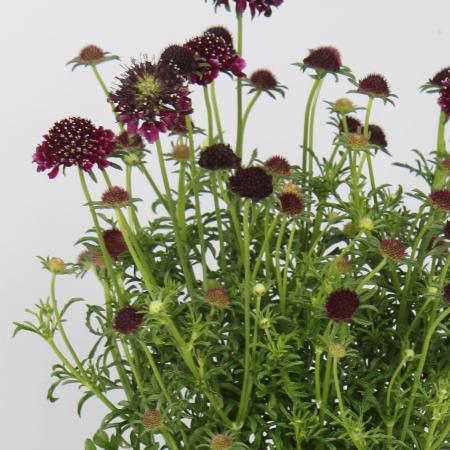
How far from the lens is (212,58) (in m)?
1.58

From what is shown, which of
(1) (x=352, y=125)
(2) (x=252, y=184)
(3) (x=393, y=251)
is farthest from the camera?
(1) (x=352, y=125)

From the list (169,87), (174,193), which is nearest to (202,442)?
(174,193)

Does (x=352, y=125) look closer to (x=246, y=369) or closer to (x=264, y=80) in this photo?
(x=264, y=80)

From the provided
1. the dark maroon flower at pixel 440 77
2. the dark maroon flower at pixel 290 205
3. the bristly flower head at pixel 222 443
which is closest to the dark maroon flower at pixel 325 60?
the dark maroon flower at pixel 440 77

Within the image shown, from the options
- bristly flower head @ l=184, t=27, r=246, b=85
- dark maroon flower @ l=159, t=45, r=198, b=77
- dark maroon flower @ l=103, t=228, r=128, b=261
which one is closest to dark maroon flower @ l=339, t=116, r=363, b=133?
bristly flower head @ l=184, t=27, r=246, b=85

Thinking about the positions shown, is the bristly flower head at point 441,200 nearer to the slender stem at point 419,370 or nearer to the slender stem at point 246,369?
the slender stem at point 419,370

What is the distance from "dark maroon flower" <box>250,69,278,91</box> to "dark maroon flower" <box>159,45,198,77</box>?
23 cm

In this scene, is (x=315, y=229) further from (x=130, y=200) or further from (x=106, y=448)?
(x=106, y=448)

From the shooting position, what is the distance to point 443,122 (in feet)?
5.58

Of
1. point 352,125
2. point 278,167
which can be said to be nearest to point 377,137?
point 352,125

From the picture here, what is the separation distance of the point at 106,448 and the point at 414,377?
0.61m

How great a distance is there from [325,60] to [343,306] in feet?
1.68

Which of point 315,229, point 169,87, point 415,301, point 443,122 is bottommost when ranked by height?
point 415,301

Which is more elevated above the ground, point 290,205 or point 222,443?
point 290,205
